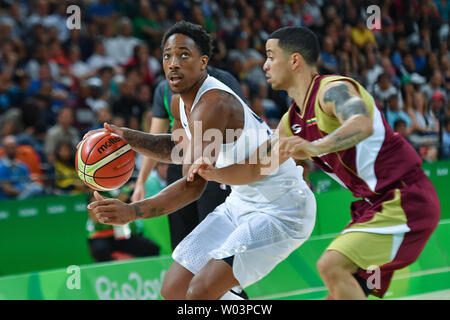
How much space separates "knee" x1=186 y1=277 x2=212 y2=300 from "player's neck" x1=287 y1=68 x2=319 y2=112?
1.24 m

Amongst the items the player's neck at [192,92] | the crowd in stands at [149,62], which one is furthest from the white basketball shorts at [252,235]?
the crowd in stands at [149,62]

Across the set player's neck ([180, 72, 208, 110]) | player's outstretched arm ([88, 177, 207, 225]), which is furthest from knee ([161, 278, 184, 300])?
player's neck ([180, 72, 208, 110])

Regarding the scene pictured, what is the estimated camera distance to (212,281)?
13.6ft

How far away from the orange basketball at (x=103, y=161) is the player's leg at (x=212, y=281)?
831mm

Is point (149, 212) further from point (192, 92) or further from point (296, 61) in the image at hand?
point (296, 61)

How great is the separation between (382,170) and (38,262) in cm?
470

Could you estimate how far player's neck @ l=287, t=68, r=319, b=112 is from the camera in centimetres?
409

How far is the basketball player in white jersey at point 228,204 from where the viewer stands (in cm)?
418

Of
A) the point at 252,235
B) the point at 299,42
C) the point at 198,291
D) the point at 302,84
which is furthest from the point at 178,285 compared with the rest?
the point at 299,42

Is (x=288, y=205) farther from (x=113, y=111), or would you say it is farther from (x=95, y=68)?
(x=95, y=68)

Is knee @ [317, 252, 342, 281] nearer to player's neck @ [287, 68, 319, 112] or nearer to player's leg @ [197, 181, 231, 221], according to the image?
player's neck @ [287, 68, 319, 112]

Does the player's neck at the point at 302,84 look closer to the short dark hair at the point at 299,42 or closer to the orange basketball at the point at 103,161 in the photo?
the short dark hair at the point at 299,42

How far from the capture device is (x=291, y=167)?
4473 mm
